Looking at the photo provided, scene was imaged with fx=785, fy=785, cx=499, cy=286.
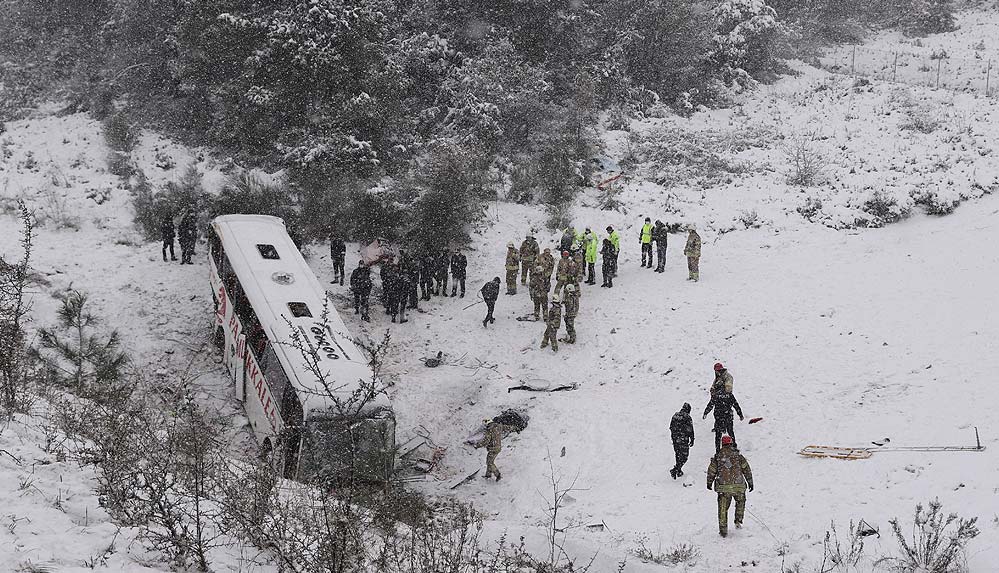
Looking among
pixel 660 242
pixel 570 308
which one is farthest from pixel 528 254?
pixel 570 308

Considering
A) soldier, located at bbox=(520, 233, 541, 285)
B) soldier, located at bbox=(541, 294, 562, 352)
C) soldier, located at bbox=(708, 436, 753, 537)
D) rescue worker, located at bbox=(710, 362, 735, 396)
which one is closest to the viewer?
soldier, located at bbox=(708, 436, 753, 537)

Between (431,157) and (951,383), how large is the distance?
672 inches

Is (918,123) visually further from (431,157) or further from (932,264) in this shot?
(431,157)

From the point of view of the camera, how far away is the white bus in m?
12.1

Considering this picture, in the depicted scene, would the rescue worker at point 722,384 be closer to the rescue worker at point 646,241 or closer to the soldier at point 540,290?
the soldier at point 540,290

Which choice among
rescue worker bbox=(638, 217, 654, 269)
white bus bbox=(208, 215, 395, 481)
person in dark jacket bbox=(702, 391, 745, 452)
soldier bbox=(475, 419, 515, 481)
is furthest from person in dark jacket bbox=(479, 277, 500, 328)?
person in dark jacket bbox=(702, 391, 745, 452)

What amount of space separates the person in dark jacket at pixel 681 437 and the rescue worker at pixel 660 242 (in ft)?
29.6

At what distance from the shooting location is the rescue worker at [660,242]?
69.9 ft

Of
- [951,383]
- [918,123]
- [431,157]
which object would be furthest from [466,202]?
[918,123]

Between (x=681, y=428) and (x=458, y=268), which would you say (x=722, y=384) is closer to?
(x=681, y=428)

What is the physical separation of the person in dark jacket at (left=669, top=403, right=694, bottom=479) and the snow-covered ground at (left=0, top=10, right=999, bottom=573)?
0.25 metres

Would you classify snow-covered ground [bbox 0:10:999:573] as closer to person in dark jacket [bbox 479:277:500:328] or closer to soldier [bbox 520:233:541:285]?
person in dark jacket [bbox 479:277:500:328]

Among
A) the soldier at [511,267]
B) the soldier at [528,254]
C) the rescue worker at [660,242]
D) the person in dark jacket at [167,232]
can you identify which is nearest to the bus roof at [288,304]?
the person in dark jacket at [167,232]

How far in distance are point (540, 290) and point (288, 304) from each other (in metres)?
7.07
